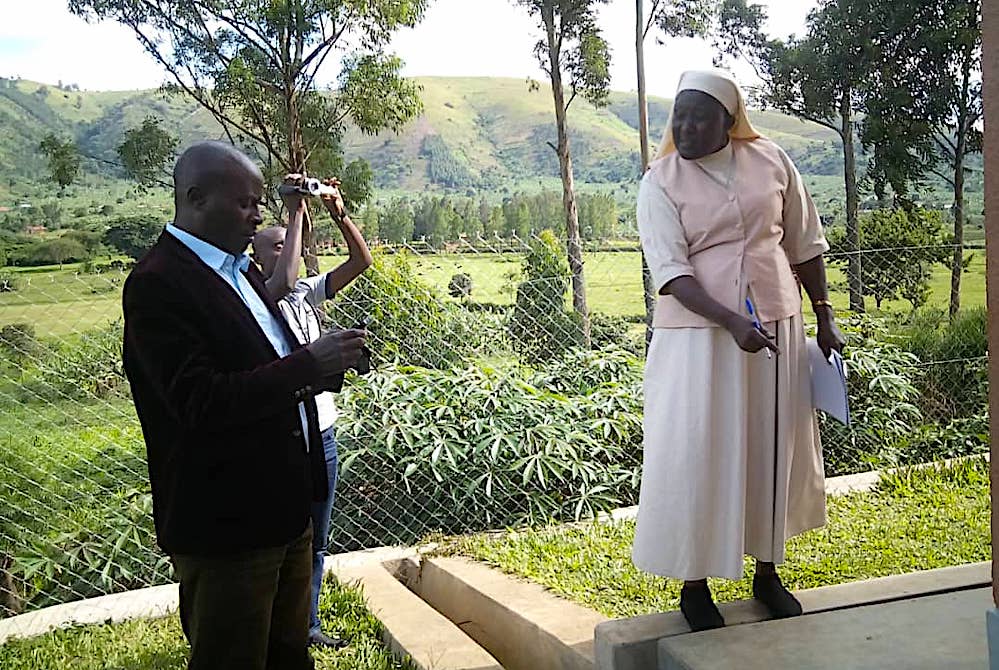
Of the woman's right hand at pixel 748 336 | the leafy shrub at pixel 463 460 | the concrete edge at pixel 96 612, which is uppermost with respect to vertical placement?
the woman's right hand at pixel 748 336

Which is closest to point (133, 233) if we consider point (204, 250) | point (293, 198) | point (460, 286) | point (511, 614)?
point (460, 286)

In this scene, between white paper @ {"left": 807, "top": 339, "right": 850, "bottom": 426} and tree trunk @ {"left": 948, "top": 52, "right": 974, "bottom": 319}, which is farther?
Result: tree trunk @ {"left": 948, "top": 52, "right": 974, "bottom": 319}

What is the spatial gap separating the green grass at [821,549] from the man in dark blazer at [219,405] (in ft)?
5.19

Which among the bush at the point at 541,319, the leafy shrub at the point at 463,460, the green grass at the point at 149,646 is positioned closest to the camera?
the green grass at the point at 149,646

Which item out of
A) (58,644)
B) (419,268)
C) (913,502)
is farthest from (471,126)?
(58,644)

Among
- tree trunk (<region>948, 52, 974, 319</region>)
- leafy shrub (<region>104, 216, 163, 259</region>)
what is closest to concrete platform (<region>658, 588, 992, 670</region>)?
leafy shrub (<region>104, 216, 163, 259</region>)

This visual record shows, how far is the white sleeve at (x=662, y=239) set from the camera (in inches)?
103

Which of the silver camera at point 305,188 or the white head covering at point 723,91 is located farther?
the silver camera at point 305,188

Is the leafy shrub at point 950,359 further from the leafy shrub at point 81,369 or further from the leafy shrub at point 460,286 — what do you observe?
the leafy shrub at point 81,369

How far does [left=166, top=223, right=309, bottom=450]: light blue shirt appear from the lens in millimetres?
1989

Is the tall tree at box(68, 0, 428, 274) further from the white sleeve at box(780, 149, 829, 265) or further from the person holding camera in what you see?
the white sleeve at box(780, 149, 829, 265)

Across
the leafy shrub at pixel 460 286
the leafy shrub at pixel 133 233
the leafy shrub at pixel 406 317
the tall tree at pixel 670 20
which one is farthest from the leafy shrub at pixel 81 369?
the tall tree at pixel 670 20

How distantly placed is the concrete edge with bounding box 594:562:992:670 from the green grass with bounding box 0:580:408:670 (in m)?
0.73

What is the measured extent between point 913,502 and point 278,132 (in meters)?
3.99
